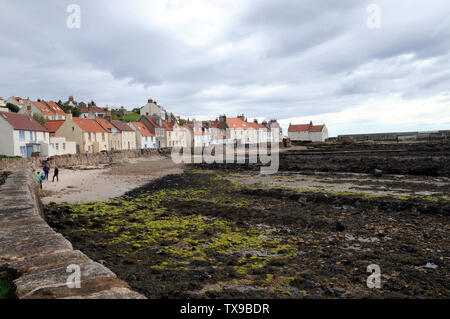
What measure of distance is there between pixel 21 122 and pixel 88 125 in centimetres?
1759

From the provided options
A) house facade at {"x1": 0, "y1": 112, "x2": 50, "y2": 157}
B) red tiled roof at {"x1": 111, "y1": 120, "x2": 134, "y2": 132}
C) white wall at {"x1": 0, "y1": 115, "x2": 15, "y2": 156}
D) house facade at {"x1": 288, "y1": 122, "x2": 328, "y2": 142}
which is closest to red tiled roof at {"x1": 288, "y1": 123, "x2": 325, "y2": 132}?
house facade at {"x1": 288, "y1": 122, "x2": 328, "y2": 142}

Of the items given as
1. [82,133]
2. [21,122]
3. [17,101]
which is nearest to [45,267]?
[21,122]

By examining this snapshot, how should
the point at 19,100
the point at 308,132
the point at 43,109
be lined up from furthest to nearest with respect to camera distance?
the point at 308,132 < the point at 19,100 < the point at 43,109

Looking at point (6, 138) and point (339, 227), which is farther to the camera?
point (6, 138)

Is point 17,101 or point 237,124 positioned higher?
point 17,101

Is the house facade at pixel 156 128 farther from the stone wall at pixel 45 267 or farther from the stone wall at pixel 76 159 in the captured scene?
the stone wall at pixel 45 267

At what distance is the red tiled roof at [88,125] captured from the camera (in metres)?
61.6

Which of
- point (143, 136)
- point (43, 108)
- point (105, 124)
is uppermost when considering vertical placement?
point (43, 108)

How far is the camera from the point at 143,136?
277 ft

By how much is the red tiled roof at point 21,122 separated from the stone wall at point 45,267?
47.4 m

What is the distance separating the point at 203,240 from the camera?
1109 centimetres

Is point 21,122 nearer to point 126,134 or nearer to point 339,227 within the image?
point 126,134

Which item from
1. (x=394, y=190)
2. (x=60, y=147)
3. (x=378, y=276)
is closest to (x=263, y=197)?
(x=394, y=190)

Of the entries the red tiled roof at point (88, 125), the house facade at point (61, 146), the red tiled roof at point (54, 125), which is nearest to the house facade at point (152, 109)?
the red tiled roof at point (88, 125)
